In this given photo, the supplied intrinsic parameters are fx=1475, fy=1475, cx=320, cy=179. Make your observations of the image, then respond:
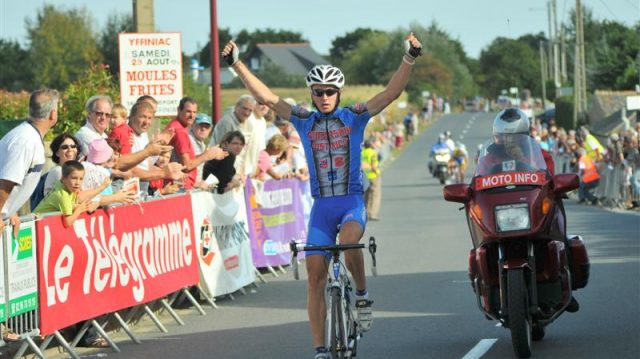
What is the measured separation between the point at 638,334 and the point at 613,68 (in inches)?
3192

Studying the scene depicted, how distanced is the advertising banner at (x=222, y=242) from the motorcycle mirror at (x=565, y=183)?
15.9ft

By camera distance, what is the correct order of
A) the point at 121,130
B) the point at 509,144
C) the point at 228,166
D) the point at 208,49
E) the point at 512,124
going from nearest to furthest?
the point at 509,144
the point at 512,124
the point at 121,130
the point at 228,166
the point at 208,49

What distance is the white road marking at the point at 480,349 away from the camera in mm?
10134

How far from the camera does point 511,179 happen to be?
1030 cm

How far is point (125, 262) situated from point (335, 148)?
295cm

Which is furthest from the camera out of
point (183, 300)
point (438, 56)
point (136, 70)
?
point (438, 56)

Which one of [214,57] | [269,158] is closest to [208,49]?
[214,57]

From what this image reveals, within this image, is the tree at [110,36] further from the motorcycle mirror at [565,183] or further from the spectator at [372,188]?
the motorcycle mirror at [565,183]

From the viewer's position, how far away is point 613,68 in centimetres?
9012

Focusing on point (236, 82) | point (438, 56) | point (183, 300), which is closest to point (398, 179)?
point (183, 300)

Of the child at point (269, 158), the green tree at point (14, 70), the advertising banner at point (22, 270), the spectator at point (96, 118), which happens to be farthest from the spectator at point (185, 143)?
the green tree at point (14, 70)

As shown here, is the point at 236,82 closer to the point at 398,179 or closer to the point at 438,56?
the point at 438,56

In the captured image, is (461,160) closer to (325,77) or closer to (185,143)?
(185,143)

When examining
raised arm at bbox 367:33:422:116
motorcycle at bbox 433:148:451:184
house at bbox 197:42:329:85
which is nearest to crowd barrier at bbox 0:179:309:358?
raised arm at bbox 367:33:422:116
